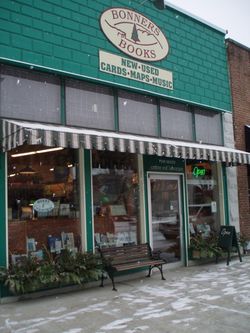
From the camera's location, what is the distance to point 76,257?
822 cm

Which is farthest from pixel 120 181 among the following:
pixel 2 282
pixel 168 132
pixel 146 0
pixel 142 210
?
pixel 146 0

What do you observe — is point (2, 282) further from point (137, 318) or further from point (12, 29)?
point (12, 29)

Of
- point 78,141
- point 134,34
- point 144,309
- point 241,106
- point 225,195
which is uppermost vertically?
point 134,34

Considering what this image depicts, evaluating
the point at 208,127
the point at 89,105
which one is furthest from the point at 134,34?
the point at 208,127

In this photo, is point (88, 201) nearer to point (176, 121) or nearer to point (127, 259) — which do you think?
point (127, 259)

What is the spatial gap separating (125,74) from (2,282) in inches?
204

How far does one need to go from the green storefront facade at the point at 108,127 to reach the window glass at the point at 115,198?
0.08 feet

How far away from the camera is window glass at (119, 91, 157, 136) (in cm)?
983

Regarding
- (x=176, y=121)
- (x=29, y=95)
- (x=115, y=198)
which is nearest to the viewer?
(x=29, y=95)

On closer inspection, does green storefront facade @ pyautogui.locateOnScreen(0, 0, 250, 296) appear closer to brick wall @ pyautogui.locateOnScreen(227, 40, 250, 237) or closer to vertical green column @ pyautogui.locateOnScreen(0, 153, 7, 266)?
vertical green column @ pyautogui.locateOnScreen(0, 153, 7, 266)

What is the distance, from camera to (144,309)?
6625 millimetres

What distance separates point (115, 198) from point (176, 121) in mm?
2870

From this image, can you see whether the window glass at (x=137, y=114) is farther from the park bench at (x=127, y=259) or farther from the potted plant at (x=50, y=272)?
the potted plant at (x=50, y=272)

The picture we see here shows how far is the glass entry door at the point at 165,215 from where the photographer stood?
10258 millimetres
